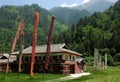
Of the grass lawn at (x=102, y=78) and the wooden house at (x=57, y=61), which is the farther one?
the wooden house at (x=57, y=61)

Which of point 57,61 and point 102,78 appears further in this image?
point 57,61

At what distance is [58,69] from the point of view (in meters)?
83.1

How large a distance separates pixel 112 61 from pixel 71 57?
57742 mm

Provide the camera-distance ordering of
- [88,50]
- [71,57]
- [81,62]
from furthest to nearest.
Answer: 1. [88,50]
2. [81,62]
3. [71,57]

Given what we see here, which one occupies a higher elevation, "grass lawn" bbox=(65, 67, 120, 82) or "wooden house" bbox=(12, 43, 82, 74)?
"wooden house" bbox=(12, 43, 82, 74)

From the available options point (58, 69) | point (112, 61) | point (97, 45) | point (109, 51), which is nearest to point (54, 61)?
point (58, 69)

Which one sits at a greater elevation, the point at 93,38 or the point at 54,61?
the point at 93,38

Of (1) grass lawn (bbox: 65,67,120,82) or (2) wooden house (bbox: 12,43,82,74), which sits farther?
(2) wooden house (bbox: 12,43,82,74)

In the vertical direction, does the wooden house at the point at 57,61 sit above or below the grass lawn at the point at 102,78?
above

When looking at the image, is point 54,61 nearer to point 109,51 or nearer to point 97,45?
point 109,51

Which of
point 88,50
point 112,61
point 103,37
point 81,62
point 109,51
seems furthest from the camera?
point 103,37

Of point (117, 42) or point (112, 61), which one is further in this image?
point (117, 42)

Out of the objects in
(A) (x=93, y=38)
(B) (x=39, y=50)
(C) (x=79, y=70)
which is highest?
(A) (x=93, y=38)

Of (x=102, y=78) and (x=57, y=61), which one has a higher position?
(x=57, y=61)
